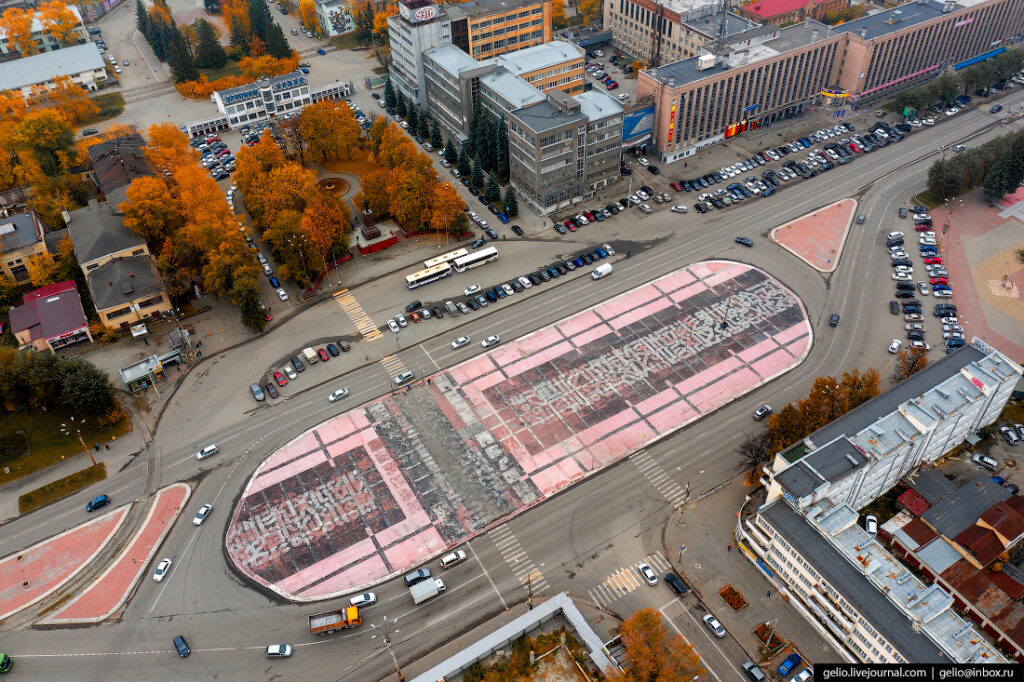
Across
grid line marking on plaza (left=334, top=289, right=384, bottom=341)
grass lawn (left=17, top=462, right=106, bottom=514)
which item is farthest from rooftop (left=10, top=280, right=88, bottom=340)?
grid line marking on plaza (left=334, top=289, right=384, bottom=341)

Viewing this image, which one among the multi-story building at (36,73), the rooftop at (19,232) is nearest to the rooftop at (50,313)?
the rooftop at (19,232)

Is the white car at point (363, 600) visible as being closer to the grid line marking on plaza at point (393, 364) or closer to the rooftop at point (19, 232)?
the grid line marking on plaza at point (393, 364)

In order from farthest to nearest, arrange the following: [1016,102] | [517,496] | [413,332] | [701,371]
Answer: [1016,102]
[413,332]
[701,371]
[517,496]

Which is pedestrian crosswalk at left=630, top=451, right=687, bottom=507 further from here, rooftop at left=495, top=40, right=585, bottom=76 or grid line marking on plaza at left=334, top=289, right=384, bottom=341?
rooftop at left=495, top=40, right=585, bottom=76

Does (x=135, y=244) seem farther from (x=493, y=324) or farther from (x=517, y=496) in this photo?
(x=517, y=496)

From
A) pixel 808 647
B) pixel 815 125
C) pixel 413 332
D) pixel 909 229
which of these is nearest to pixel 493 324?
pixel 413 332

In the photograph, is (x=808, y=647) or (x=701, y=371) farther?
(x=701, y=371)

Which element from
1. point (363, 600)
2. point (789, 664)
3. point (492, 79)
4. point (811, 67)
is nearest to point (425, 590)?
point (363, 600)
